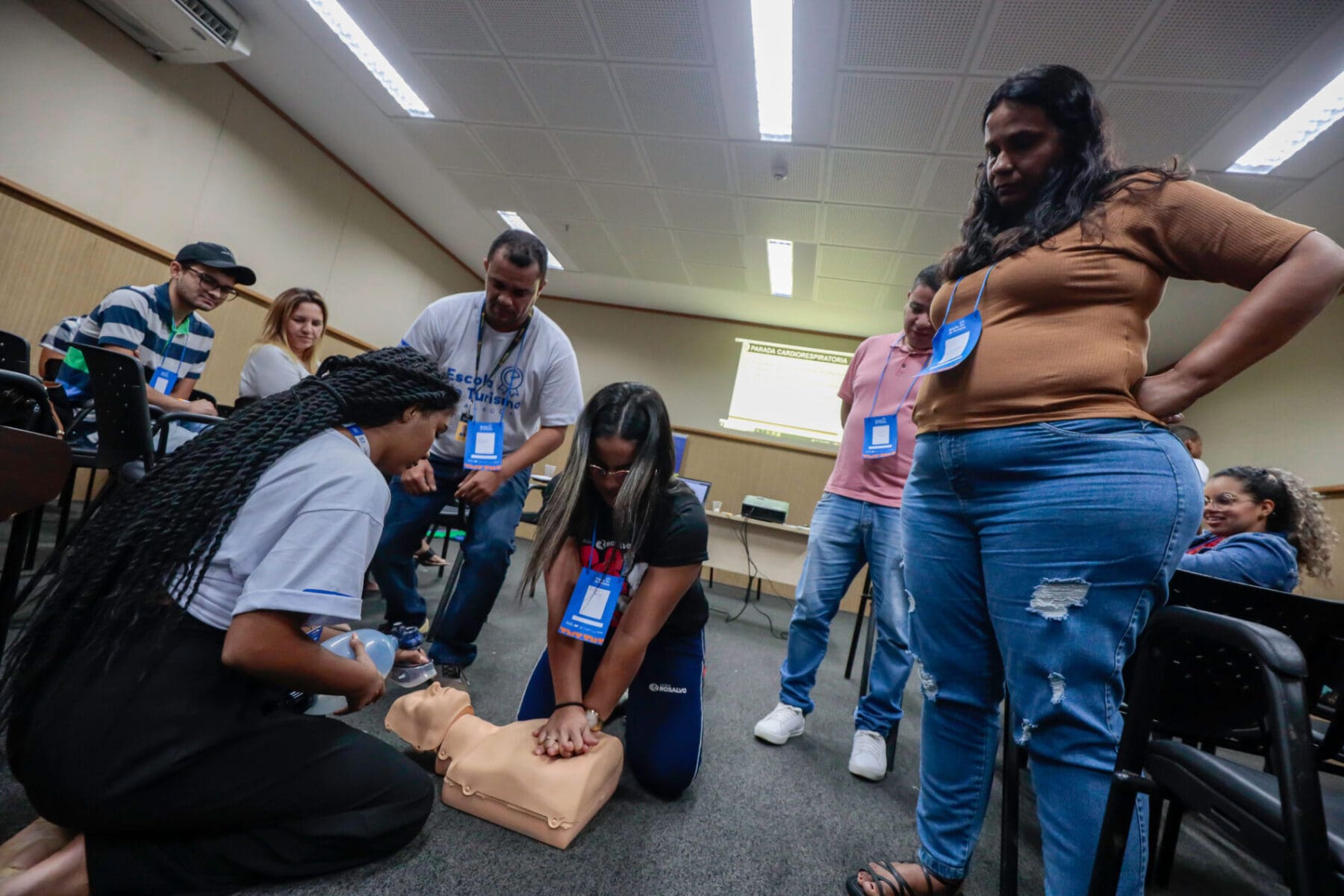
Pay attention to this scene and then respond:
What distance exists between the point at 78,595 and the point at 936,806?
1.24m

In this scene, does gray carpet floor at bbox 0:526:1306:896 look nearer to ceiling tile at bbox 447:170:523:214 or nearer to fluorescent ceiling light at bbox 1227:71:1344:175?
fluorescent ceiling light at bbox 1227:71:1344:175

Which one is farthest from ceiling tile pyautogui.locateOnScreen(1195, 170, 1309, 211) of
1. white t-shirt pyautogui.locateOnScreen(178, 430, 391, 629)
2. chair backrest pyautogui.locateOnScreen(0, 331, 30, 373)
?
chair backrest pyautogui.locateOnScreen(0, 331, 30, 373)

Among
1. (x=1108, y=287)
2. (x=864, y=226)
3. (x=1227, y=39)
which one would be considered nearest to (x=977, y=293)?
(x=1108, y=287)

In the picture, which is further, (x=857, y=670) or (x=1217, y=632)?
(x=857, y=670)

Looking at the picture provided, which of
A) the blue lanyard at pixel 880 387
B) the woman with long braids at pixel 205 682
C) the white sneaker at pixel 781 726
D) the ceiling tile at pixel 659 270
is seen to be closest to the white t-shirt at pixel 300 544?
the woman with long braids at pixel 205 682

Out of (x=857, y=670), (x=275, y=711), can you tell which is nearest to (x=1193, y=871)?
(x=857, y=670)

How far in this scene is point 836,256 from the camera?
4422 mm

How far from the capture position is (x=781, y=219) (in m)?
4.04

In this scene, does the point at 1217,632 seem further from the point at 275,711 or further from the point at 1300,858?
the point at 275,711

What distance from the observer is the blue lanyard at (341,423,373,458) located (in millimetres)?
925

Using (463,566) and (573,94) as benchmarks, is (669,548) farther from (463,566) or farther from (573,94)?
(573,94)

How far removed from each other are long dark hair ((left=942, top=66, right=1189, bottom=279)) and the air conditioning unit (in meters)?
3.86

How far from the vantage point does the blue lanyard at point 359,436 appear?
925 mm

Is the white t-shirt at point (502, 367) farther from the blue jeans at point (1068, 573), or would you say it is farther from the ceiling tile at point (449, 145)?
the ceiling tile at point (449, 145)
